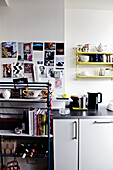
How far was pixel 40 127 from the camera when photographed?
180 cm

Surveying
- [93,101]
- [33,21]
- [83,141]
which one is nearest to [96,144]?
[83,141]

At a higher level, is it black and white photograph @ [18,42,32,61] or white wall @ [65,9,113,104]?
white wall @ [65,9,113,104]

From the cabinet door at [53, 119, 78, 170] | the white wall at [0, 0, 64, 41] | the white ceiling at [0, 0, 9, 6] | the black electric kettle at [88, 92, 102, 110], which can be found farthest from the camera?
the black electric kettle at [88, 92, 102, 110]

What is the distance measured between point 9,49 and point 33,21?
53cm

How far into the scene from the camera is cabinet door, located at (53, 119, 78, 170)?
1.81 meters

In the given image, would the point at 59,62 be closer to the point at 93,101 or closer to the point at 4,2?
the point at 93,101

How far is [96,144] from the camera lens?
1845 mm

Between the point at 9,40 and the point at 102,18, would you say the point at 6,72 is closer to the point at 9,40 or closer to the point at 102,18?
the point at 9,40

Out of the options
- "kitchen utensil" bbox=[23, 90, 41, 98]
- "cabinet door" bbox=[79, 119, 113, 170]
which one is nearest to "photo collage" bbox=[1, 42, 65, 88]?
"kitchen utensil" bbox=[23, 90, 41, 98]

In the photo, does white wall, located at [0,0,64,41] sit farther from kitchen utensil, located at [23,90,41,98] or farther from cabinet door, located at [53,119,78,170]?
cabinet door, located at [53,119,78,170]

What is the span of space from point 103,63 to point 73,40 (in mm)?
622

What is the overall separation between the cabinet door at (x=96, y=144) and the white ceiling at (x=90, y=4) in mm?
1709

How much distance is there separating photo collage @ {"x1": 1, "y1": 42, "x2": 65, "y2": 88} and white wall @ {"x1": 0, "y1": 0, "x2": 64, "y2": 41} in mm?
100

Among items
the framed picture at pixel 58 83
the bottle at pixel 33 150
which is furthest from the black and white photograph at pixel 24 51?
the bottle at pixel 33 150
